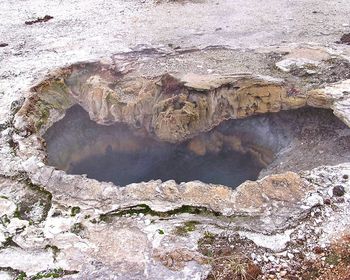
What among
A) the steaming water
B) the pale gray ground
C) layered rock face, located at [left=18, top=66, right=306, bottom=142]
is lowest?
the steaming water

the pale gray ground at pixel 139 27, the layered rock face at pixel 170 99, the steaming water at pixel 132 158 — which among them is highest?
the pale gray ground at pixel 139 27

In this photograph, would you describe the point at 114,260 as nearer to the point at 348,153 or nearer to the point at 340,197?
the point at 340,197

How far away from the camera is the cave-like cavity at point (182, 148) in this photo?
1117 cm

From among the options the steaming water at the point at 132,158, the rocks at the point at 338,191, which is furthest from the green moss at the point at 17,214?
the rocks at the point at 338,191

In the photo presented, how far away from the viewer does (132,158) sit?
39.5 ft

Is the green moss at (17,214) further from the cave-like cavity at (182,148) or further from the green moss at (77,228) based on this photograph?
the cave-like cavity at (182,148)

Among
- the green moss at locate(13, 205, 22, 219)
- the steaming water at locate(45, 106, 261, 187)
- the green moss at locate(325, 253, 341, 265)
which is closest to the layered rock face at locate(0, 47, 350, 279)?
the green moss at locate(13, 205, 22, 219)

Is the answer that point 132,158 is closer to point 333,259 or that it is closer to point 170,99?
point 170,99

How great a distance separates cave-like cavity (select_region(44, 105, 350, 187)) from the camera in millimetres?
11172

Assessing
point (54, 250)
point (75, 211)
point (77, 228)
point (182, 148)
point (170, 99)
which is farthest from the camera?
point (182, 148)

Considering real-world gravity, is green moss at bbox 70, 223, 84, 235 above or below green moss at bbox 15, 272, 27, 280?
above

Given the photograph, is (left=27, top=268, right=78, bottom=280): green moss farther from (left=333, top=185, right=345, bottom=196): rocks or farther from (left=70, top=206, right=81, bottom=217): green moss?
(left=333, top=185, right=345, bottom=196): rocks

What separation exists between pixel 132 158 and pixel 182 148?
1.36 meters

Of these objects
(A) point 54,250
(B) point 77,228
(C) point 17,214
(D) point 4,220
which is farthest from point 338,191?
(D) point 4,220
